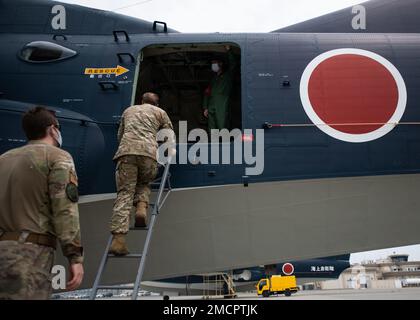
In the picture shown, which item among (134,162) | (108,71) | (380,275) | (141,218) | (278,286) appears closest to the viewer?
(141,218)

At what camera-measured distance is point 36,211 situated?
285 centimetres

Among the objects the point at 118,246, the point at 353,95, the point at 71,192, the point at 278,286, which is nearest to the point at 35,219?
the point at 71,192

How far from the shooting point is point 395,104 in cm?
687

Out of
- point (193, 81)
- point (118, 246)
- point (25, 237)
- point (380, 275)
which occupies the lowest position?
point (25, 237)

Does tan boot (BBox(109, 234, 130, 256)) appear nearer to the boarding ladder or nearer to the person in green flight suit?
the boarding ladder

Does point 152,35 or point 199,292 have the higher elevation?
point 152,35

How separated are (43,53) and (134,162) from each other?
3.87 m

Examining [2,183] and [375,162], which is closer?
[2,183]

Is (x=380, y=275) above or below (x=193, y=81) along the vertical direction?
above

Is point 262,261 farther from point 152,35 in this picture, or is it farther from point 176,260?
point 152,35

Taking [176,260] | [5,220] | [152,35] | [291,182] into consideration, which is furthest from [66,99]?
[5,220]

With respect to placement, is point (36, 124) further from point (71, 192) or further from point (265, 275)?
point (265, 275)
